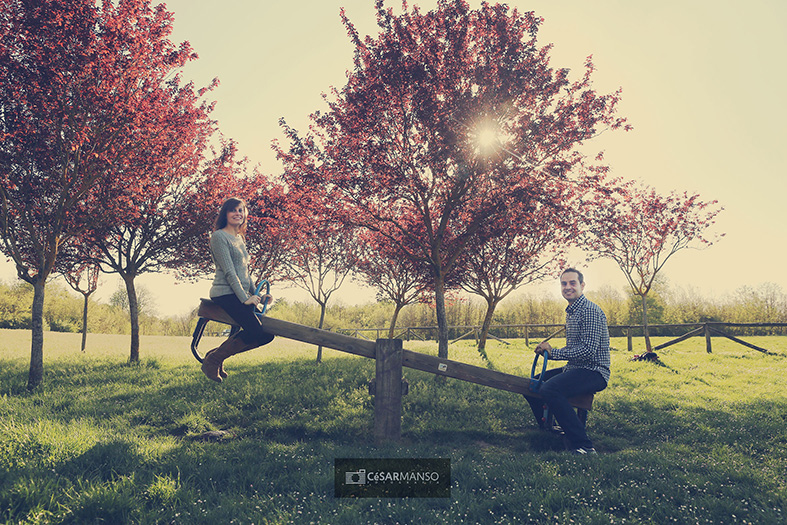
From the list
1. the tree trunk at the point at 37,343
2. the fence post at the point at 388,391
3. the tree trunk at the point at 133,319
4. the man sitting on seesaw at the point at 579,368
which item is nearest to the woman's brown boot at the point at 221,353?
the fence post at the point at 388,391

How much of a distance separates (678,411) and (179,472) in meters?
8.11

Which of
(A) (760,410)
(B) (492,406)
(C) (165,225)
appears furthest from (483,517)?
(C) (165,225)

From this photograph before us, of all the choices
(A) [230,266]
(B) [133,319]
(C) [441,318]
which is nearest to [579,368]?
(C) [441,318]

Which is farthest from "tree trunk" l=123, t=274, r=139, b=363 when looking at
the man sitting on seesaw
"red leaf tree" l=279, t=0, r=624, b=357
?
the man sitting on seesaw

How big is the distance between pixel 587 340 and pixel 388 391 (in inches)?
107

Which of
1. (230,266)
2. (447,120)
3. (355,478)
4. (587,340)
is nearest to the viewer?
(355,478)

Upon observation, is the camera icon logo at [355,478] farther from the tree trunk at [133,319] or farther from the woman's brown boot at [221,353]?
the tree trunk at [133,319]

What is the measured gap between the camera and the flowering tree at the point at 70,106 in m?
7.98

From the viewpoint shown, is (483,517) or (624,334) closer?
(483,517)

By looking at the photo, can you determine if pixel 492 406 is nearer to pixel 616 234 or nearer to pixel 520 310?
pixel 616 234

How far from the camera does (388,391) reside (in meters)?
5.91

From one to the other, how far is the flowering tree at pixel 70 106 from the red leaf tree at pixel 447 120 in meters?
3.33

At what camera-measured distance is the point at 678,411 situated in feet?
25.2

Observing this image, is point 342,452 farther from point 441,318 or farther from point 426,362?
point 441,318
